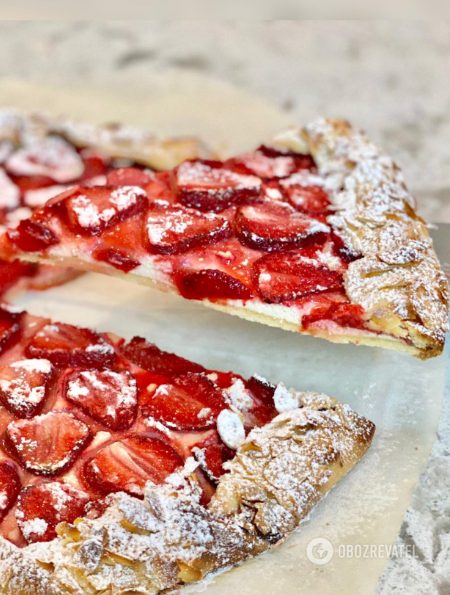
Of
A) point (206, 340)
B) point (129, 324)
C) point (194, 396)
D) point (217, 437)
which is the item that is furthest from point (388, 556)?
point (129, 324)

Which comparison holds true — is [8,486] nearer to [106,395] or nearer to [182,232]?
[106,395]

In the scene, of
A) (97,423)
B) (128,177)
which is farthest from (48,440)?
(128,177)

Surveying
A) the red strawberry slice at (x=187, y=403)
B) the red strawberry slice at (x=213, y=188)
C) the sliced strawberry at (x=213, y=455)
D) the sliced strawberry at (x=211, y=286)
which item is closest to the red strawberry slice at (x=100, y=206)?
the red strawberry slice at (x=213, y=188)

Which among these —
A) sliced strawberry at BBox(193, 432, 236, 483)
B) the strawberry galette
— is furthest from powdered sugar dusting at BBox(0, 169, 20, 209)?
sliced strawberry at BBox(193, 432, 236, 483)

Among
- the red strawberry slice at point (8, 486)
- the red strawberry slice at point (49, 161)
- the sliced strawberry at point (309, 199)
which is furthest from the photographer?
the red strawberry slice at point (49, 161)

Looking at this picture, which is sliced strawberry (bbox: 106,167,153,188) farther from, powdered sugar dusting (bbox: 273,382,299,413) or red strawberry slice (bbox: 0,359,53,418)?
powdered sugar dusting (bbox: 273,382,299,413)

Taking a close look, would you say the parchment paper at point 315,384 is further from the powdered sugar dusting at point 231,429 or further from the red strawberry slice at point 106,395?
the red strawberry slice at point 106,395
